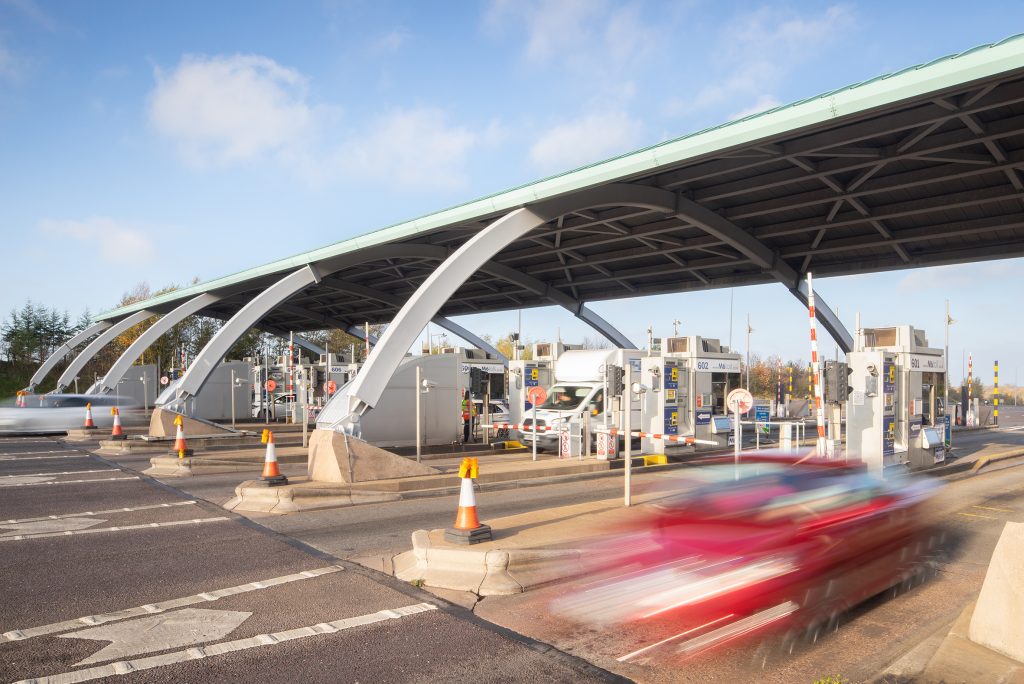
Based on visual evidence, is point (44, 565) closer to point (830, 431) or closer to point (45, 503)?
point (45, 503)

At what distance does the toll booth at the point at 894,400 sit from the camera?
591 inches

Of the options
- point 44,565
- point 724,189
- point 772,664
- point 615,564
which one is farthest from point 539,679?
point 724,189

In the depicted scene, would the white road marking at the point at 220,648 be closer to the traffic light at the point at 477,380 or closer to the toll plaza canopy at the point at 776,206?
the toll plaza canopy at the point at 776,206

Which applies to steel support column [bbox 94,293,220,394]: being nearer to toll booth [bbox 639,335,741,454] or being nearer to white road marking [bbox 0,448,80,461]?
white road marking [bbox 0,448,80,461]

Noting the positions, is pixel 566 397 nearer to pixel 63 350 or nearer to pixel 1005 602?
pixel 1005 602

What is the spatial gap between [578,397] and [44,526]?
13138 mm

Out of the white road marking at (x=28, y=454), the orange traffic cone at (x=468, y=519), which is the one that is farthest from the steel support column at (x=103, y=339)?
the orange traffic cone at (x=468, y=519)

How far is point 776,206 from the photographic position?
19469mm

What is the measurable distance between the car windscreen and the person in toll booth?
2171 mm

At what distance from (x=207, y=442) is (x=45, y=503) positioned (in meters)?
9.10

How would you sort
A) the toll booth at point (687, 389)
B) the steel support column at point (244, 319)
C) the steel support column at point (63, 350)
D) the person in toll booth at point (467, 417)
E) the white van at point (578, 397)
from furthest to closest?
the steel support column at point (63, 350) < the steel support column at point (244, 319) < the person in toll booth at point (467, 417) < the white van at point (578, 397) < the toll booth at point (687, 389)

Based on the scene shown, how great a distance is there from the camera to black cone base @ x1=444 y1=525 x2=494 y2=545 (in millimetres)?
7578

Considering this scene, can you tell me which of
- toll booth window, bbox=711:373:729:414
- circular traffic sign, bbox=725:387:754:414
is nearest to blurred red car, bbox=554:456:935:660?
circular traffic sign, bbox=725:387:754:414

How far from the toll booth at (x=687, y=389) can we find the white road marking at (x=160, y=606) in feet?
38.5
